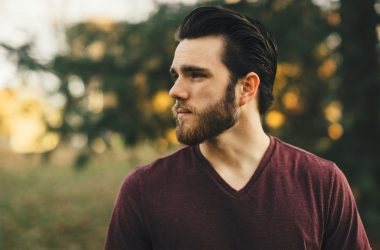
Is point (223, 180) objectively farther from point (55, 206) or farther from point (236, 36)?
point (55, 206)

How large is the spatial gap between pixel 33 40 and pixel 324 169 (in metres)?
5.18

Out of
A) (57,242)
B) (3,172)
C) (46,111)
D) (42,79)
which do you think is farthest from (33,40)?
(3,172)

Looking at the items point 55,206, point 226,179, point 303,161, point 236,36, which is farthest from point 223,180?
point 55,206

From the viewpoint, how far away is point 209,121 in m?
2.07

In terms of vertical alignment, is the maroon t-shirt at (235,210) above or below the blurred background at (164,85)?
below

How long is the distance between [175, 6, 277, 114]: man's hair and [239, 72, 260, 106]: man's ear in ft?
0.08

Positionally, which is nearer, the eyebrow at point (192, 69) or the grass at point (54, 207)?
the eyebrow at point (192, 69)

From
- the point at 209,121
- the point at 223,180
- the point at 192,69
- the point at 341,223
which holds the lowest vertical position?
the point at 341,223

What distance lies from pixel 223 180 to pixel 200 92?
1.28 feet

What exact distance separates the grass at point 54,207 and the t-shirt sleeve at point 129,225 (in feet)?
19.2

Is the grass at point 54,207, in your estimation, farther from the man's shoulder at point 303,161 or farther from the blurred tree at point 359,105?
the man's shoulder at point 303,161

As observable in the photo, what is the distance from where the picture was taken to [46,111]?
258 inches

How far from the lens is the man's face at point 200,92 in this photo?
204cm

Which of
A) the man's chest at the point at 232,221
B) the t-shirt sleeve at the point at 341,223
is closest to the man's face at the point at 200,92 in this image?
the man's chest at the point at 232,221
